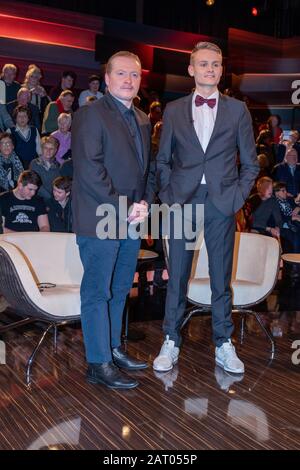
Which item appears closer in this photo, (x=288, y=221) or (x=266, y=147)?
(x=288, y=221)

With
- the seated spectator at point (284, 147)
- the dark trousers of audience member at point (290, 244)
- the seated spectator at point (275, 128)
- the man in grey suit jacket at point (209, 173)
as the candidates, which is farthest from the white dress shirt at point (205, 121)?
the seated spectator at point (275, 128)

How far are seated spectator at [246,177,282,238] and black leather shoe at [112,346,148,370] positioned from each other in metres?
3.71

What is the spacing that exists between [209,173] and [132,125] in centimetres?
49

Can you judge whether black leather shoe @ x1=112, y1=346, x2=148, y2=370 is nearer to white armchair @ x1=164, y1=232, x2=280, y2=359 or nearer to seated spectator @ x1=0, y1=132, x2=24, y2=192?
white armchair @ x1=164, y1=232, x2=280, y2=359

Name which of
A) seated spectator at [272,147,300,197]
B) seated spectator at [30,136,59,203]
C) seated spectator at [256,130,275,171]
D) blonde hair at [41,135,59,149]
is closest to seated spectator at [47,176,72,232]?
seated spectator at [30,136,59,203]

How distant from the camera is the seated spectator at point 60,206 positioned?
17.5 ft

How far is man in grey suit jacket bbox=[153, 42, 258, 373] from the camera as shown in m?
3.06

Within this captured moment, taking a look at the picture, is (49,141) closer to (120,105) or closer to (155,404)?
(120,105)

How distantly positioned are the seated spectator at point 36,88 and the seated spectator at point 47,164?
4.53 ft

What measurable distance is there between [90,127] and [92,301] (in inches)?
34.9

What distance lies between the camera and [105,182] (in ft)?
9.13

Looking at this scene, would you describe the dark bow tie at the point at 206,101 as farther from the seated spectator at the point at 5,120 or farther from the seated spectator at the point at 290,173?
the seated spectator at the point at 290,173

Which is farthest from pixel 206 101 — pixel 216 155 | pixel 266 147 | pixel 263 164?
pixel 266 147

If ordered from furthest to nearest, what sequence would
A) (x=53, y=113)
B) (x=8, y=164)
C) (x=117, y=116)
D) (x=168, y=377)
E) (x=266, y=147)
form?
1. (x=266, y=147)
2. (x=53, y=113)
3. (x=8, y=164)
4. (x=168, y=377)
5. (x=117, y=116)
